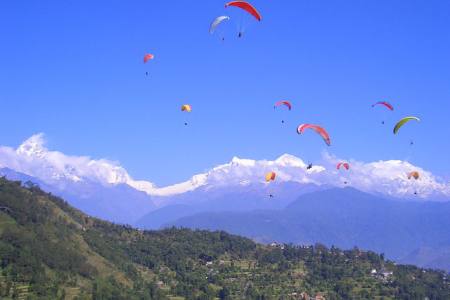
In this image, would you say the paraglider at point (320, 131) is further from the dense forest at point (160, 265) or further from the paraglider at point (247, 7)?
the dense forest at point (160, 265)

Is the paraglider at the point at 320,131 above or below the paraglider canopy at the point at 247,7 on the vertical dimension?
below

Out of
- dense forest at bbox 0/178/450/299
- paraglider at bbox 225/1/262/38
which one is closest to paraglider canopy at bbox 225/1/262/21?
paraglider at bbox 225/1/262/38

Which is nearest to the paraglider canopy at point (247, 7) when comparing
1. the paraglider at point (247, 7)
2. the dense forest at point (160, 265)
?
the paraglider at point (247, 7)

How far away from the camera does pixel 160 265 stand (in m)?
134

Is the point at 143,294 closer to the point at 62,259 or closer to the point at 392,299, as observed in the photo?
the point at 62,259

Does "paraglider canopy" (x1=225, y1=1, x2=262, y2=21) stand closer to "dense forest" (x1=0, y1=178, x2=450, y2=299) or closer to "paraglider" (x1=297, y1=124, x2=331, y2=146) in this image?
"paraglider" (x1=297, y1=124, x2=331, y2=146)

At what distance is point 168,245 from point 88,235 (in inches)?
899

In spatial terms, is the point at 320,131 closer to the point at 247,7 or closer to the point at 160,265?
the point at 247,7

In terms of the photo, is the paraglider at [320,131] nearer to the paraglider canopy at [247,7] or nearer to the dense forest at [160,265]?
the paraglider canopy at [247,7]

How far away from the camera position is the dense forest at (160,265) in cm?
9975

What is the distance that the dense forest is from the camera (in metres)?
99.8

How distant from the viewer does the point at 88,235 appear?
130m

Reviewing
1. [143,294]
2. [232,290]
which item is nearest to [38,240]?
[143,294]

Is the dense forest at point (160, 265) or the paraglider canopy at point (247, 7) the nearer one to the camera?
the paraglider canopy at point (247, 7)
